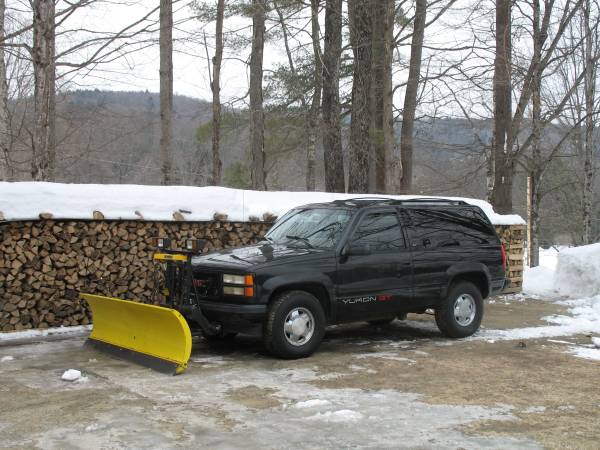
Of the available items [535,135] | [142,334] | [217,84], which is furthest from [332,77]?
[142,334]

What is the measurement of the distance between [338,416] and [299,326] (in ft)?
8.09

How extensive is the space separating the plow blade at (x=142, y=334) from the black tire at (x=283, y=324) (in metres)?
1.04

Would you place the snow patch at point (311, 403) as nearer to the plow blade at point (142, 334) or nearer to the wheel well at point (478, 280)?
the plow blade at point (142, 334)

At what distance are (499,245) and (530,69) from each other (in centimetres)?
1240

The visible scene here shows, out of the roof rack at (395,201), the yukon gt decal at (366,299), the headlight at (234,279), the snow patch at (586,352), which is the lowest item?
the snow patch at (586,352)

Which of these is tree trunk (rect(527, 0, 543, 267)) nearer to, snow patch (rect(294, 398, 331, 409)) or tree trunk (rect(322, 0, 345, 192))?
tree trunk (rect(322, 0, 345, 192))

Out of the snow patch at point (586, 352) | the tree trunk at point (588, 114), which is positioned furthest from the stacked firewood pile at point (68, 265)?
the tree trunk at point (588, 114)

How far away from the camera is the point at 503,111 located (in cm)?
2223

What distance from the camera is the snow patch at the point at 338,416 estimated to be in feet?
18.1

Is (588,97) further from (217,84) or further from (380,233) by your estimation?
(380,233)

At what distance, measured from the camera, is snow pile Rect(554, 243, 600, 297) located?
48.2 feet

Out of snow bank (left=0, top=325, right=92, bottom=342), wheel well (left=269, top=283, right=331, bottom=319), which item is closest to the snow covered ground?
wheel well (left=269, top=283, right=331, bottom=319)

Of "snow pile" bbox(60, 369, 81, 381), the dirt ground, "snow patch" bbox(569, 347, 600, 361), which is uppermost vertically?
"snow pile" bbox(60, 369, 81, 381)

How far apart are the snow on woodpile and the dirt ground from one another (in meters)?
2.05
